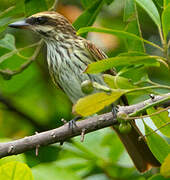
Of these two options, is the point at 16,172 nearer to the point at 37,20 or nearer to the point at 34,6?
the point at 34,6

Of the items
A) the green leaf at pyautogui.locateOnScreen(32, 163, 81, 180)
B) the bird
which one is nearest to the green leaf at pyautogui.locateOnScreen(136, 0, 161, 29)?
the green leaf at pyautogui.locateOnScreen(32, 163, 81, 180)

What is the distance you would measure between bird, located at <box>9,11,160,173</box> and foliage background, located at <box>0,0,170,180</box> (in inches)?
5.6

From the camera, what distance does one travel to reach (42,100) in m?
4.75

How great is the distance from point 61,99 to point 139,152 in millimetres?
1384

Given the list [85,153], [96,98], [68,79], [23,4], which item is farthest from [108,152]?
[96,98]

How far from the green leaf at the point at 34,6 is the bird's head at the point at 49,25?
0.41 metres

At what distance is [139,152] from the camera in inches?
143

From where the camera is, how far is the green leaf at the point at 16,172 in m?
2.25

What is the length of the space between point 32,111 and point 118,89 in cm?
282

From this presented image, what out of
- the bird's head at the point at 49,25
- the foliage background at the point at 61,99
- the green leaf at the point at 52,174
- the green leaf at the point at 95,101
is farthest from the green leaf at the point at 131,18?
the green leaf at the point at 95,101

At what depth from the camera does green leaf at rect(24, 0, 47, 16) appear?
3332mm

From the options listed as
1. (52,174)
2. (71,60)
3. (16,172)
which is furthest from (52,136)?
(71,60)

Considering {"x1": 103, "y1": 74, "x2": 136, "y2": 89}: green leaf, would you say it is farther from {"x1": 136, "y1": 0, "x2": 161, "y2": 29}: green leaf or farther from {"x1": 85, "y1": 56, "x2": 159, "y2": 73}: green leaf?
{"x1": 136, "y1": 0, "x2": 161, "y2": 29}: green leaf

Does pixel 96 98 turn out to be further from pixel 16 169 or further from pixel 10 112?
pixel 10 112
